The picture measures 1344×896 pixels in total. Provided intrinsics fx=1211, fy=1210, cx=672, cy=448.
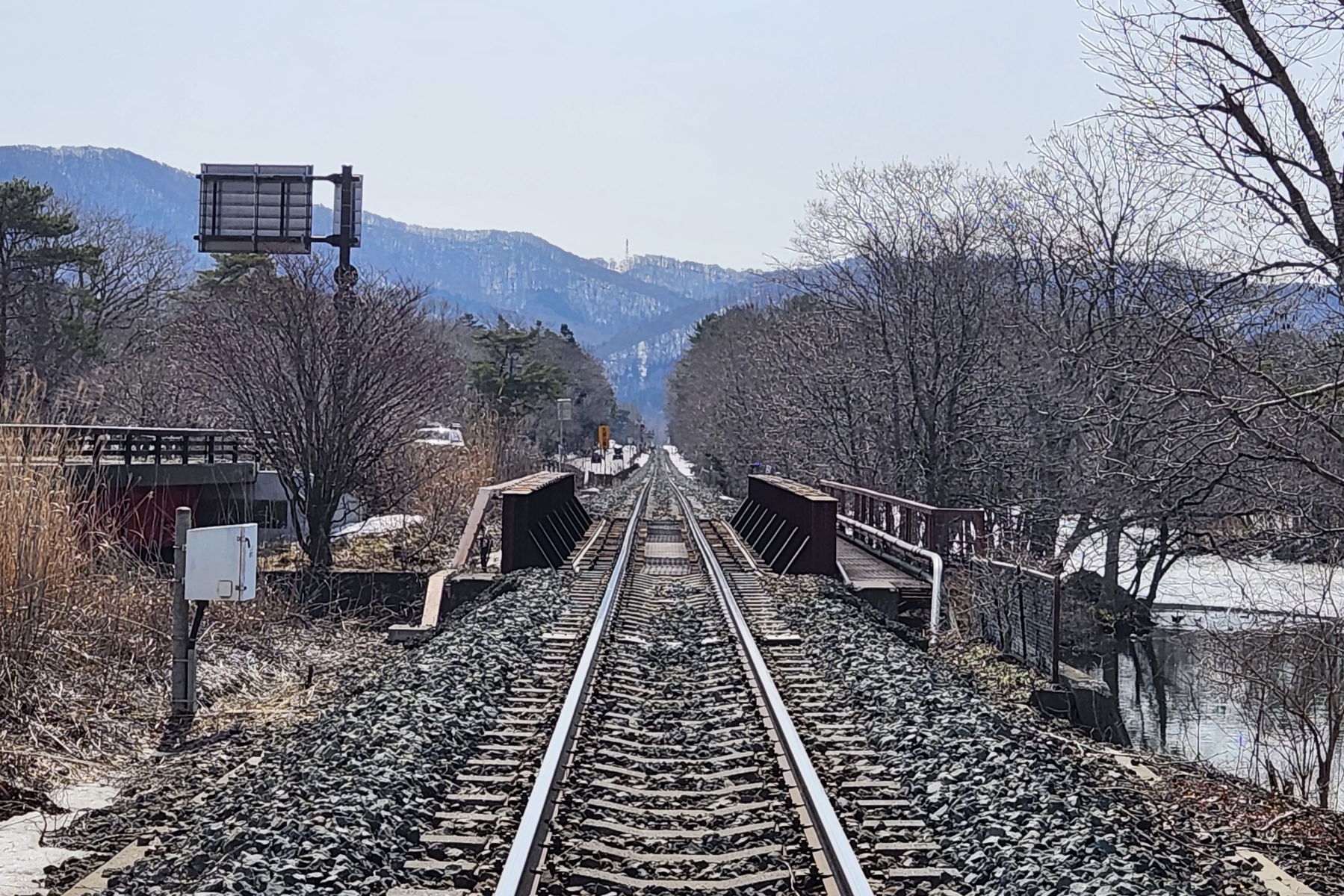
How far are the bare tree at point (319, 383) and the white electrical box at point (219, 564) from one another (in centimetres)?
1233

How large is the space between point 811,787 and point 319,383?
1739 centimetres

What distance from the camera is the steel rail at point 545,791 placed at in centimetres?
504

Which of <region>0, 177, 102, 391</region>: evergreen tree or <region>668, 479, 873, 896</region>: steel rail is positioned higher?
<region>0, 177, 102, 391</region>: evergreen tree

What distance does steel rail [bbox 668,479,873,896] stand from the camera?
5.09 meters

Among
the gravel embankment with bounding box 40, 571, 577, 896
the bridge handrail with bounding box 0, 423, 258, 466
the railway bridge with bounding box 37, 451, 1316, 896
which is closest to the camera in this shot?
the gravel embankment with bounding box 40, 571, 577, 896

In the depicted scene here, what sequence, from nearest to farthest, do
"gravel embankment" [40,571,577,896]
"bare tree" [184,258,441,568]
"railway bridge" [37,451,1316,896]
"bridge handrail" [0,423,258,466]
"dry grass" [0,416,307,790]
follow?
"gravel embankment" [40,571,577,896] < "railway bridge" [37,451,1316,896] < "dry grass" [0,416,307,790] < "bridge handrail" [0,423,258,466] < "bare tree" [184,258,441,568]

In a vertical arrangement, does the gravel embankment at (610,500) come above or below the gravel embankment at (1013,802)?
below

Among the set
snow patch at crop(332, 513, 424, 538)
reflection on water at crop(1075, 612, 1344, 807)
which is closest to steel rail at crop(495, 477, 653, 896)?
reflection on water at crop(1075, 612, 1344, 807)

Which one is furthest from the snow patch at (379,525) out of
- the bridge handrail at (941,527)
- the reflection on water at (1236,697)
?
the reflection on water at (1236,697)

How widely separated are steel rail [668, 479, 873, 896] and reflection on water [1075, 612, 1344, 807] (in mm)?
4296

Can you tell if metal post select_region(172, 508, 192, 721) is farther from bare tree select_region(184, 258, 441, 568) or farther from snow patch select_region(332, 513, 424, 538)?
snow patch select_region(332, 513, 424, 538)

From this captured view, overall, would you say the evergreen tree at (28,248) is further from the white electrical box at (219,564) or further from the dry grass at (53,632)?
the white electrical box at (219,564)

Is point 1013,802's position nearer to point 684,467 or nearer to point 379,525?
point 379,525

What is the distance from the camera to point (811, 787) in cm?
636
